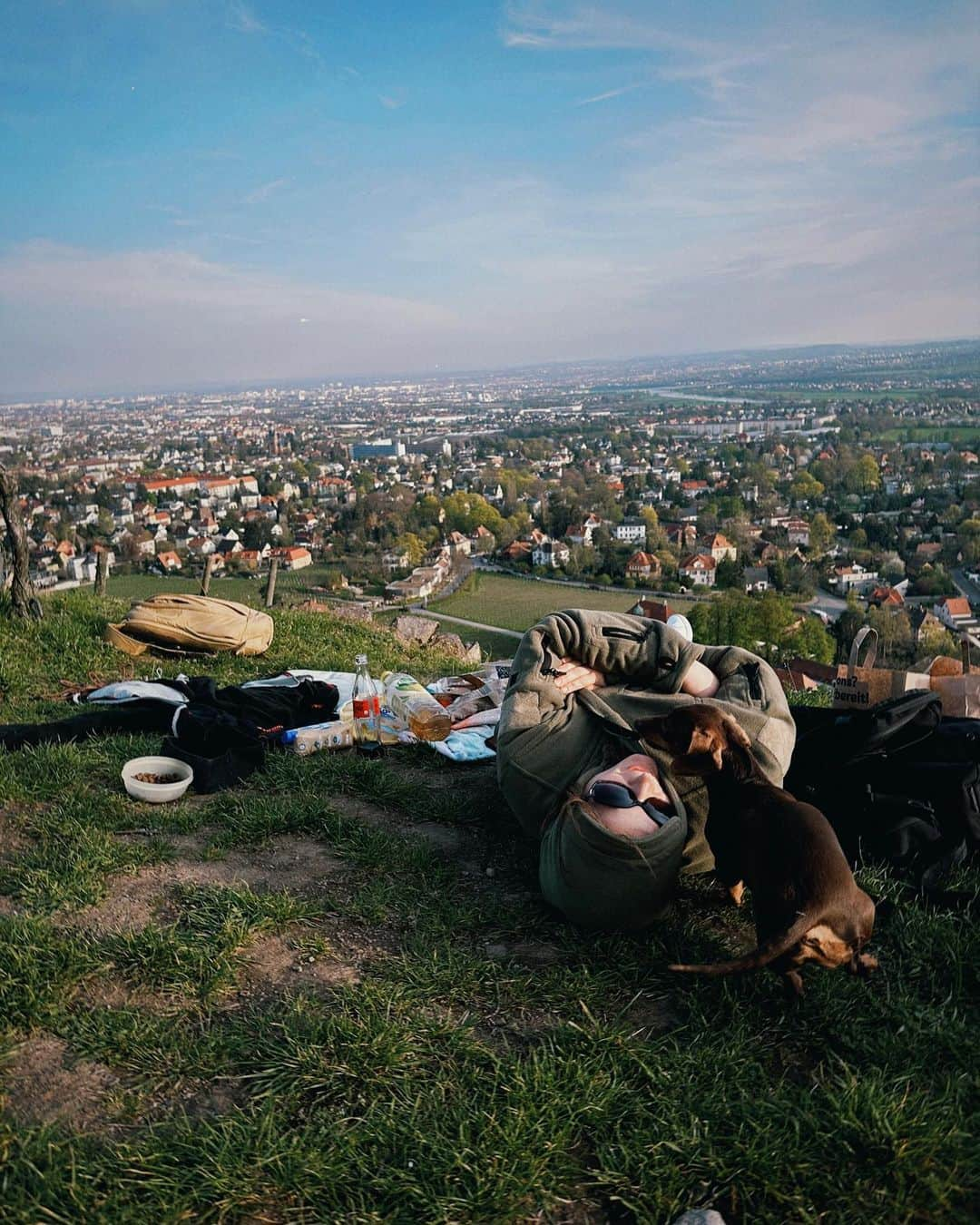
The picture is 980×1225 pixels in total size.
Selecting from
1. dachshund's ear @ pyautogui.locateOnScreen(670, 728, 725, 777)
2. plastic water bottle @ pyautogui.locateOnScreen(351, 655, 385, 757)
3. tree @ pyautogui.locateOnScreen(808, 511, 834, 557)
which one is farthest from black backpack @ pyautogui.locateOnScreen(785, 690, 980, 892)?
tree @ pyautogui.locateOnScreen(808, 511, 834, 557)

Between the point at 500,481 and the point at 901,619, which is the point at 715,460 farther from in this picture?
the point at 901,619

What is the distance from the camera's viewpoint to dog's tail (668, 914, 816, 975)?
7.97 feet

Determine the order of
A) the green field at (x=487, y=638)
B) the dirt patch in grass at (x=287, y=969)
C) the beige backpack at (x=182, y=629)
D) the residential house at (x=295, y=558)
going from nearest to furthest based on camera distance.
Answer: the dirt patch in grass at (x=287, y=969) < the beige backpack at (x=182, y=629) < the green field at (x=487, y=638) < the residential house at (x=295, y=558)

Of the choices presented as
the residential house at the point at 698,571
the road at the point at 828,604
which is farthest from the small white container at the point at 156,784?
the residential house at the point at 698,571

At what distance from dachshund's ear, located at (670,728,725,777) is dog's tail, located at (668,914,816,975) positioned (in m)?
0.69

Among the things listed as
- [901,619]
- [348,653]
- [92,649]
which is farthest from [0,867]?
[901,619]

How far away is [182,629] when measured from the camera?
7777 millimetres

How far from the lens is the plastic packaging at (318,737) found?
16.0ft

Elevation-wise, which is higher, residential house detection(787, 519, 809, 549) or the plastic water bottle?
the plastic water bottle

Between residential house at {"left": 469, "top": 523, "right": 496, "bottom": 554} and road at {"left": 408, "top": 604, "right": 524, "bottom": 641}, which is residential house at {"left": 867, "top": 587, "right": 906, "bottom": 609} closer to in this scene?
road at {"left": 408, "top": 604, "right": 524, "bottom": 641}

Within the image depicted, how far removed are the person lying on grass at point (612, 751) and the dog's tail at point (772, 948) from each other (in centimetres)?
46

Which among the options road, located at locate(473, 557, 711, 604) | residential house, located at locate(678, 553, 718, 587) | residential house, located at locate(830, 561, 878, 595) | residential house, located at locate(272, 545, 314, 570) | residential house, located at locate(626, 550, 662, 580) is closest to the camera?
road, located at locate(473, 557, 711, 604)

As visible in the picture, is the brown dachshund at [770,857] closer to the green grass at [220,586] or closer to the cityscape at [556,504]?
the cityscape at [556,504]

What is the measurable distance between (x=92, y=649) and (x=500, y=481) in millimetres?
60371
